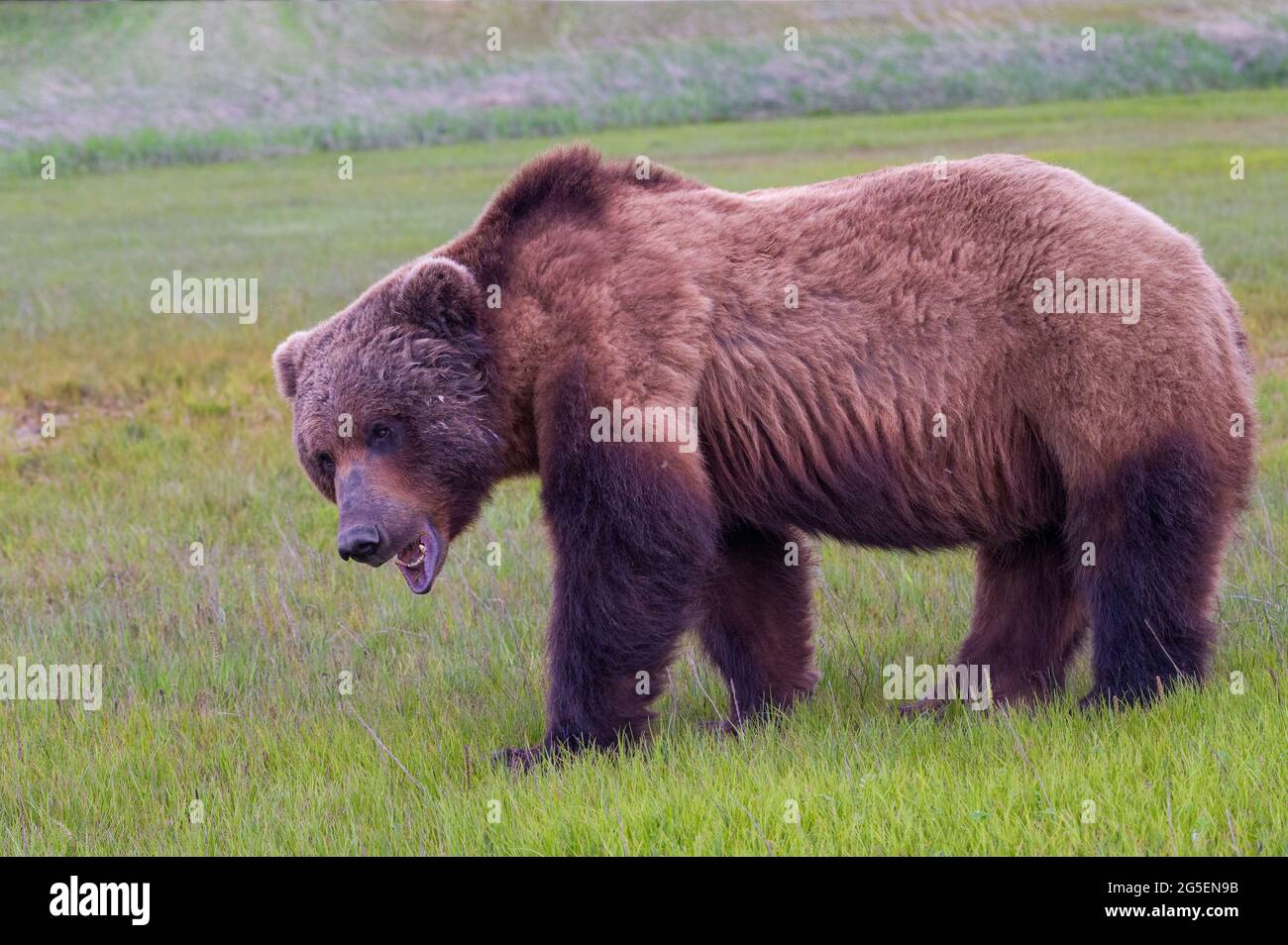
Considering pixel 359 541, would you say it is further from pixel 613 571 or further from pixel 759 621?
pixel 759 621

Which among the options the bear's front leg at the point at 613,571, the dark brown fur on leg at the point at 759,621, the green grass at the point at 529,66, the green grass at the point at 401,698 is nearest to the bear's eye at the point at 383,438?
the bear's front leg at the point at 613,571

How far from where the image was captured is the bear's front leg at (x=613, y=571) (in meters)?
5.45

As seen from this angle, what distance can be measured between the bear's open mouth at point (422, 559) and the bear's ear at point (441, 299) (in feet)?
2.53

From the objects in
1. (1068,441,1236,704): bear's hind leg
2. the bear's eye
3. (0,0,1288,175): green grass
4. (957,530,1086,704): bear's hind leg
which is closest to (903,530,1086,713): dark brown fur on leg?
(957,530,1086,704): bear's hind leg

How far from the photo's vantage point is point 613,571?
5.47 metres

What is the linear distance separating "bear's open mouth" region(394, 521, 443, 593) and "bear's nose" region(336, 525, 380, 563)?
26 centimetres

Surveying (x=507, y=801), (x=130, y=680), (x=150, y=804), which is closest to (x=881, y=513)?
(x=507, y=801)

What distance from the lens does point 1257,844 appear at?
425 centimetres

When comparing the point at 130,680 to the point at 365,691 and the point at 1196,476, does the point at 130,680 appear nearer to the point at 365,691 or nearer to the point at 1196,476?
the point at 365,691

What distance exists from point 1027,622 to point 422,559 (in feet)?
8.44

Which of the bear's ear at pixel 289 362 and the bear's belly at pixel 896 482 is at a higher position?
the bear's ear at pixel 289 362

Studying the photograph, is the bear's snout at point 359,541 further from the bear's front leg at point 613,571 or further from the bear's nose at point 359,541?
the bear's front leg at point 613,571

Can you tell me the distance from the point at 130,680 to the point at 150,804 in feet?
4.86

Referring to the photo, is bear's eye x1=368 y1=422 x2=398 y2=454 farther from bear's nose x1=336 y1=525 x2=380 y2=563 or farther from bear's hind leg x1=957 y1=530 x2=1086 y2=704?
bear's hind leg x1=957 y1=530 x2=1086 y2=704
